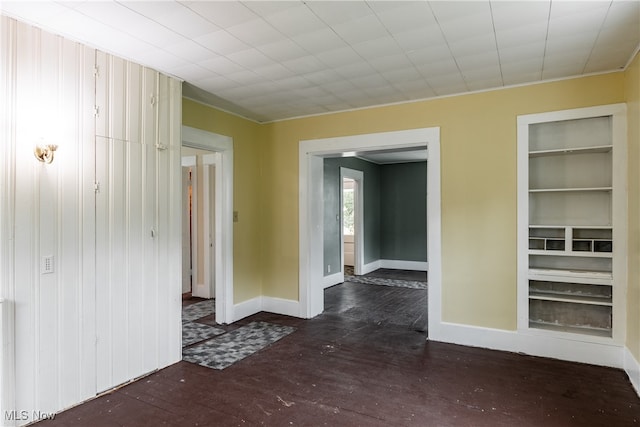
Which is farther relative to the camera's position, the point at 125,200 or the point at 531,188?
the point at 531,188

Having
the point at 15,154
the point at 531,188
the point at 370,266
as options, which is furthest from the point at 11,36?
the point at 370,266

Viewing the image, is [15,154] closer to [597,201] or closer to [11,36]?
[11,36]

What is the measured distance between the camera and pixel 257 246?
16.5 feet

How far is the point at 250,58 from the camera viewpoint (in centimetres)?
294

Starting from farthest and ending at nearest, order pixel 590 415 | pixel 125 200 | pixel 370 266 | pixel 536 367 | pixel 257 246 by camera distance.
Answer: pixel 370 266 → pixel 257 246 → pixel 536 367 → pixel 125 200 → pixel 590 415

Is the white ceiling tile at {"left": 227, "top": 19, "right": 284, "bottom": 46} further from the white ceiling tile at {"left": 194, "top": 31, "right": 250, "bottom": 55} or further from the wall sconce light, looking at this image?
the wall sconce light

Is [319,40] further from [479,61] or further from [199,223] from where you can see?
[199,223]

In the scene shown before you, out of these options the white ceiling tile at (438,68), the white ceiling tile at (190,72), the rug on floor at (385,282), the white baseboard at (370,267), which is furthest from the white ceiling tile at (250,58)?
the white baseboard at (370,267)

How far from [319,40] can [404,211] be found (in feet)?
21.6

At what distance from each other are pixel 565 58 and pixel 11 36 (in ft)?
12.8

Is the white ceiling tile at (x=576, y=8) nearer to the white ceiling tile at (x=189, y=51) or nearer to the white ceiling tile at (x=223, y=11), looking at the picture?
the white ceiling tile at (x=223, y=11)

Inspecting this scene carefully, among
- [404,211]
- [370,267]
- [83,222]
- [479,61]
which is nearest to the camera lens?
[83,222]

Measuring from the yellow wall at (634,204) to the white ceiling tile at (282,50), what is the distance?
257cm

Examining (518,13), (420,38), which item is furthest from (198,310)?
(518,13)
